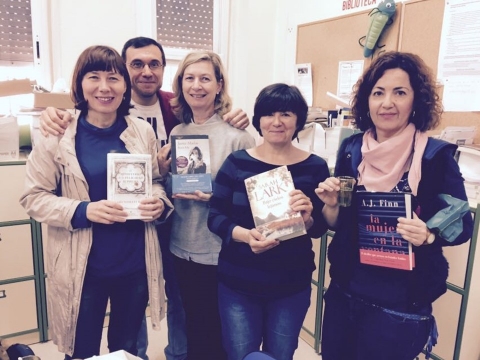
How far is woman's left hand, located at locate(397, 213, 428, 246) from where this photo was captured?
110 centimetres

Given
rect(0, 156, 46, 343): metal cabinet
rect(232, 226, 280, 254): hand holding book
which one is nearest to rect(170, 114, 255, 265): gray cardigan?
rect(232, 226, 280, 254): hand holding book

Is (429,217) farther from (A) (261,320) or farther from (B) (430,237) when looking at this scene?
(A) (261,320)

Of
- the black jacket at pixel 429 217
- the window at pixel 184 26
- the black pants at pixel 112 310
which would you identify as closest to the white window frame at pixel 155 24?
the window at pixel 184 26

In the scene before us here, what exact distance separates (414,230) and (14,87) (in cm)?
202

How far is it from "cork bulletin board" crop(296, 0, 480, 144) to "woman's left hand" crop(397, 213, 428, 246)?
1.10 m

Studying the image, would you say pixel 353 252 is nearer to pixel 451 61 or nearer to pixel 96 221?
pixel 96 221

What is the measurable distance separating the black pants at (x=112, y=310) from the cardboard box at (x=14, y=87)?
4.06 feet

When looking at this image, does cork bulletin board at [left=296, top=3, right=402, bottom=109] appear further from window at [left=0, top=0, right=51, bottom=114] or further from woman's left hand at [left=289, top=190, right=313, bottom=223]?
window at [left=0, top=0, right=51, bottom=114]

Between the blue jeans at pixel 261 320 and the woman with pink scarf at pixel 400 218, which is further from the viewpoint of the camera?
the blue jeans at pixel 261 320

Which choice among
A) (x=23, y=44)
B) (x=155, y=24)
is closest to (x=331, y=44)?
(x=155, y=24)

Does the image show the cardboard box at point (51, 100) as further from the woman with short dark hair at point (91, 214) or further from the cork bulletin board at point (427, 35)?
the cork bulletin board at point (427, 35)

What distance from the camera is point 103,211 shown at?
131 centimetres

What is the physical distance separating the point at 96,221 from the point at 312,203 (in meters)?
0.71

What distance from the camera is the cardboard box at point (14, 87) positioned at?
206 cm
